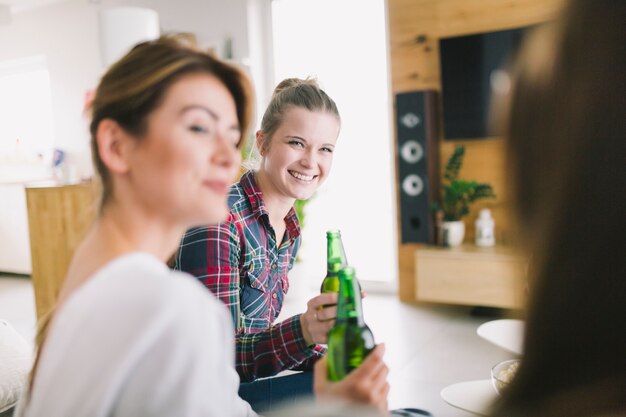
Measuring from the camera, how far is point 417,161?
3949 mm

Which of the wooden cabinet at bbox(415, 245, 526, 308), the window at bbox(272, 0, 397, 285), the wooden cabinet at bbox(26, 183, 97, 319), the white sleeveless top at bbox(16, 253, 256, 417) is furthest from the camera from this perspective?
the window at bbox(272, 0, 397, 285)

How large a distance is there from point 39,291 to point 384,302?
99.1 inches

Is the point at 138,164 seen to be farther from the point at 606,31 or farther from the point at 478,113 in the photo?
the point at 478,113

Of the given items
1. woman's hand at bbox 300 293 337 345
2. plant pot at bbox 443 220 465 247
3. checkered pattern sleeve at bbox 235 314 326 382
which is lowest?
plant pot at bbox 443 220 465 247

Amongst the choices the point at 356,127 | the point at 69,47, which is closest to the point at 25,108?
Answer: the point at 69,47

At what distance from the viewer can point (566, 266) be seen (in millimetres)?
480

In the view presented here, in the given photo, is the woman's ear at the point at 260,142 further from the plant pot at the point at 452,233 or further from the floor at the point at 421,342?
Answer: the plant pot at the point at 452,233

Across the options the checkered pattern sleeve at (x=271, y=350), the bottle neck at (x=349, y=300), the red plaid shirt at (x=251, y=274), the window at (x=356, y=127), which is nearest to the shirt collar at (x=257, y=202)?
the red plaid shirt at (x=251, y=274)

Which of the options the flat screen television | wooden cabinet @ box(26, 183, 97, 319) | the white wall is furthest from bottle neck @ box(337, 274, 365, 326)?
the white wall

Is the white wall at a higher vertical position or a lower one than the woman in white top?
higher

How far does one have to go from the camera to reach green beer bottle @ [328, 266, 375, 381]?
0.86 metres

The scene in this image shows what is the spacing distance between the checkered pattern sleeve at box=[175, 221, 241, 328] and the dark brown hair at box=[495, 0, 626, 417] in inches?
34.2

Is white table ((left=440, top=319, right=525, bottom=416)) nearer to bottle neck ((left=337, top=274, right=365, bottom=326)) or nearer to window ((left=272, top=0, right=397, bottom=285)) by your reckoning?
bottle neck ((left=337, top=274, right=365, bottom=326))

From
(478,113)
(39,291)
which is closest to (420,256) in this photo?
(478,113)
